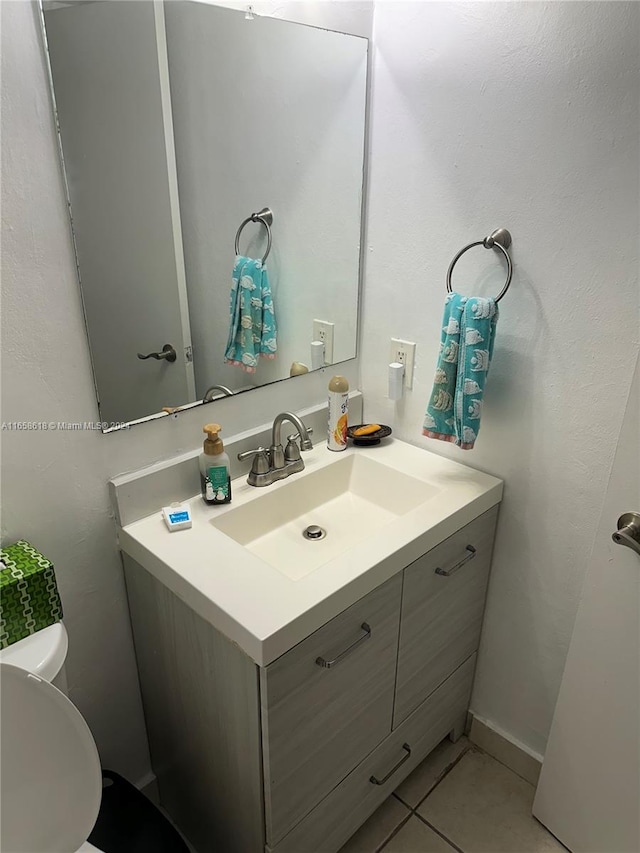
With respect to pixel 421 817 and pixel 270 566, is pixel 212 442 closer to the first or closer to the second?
pixel 270 566

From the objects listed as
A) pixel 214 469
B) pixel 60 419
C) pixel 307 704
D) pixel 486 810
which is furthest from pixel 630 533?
pixel 60 419

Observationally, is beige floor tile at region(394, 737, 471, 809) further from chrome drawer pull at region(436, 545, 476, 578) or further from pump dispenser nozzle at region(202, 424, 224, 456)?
pump dispenser nozzle at region(202, 424, 224, 456)

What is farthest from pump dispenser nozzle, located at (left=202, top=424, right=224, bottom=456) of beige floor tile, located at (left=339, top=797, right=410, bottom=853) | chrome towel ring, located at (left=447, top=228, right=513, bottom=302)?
beige floor tile, located at (left=339, top=797, right=410, bottom=853)

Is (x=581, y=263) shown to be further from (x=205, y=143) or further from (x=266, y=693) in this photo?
(x=266, y=693)

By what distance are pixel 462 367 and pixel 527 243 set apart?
288 millimetres

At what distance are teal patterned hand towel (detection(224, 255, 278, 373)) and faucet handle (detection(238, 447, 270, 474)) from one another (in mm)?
200

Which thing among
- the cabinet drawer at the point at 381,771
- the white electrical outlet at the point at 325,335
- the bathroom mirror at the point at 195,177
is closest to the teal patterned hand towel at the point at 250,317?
the bathroom mirror at the point at 195,177

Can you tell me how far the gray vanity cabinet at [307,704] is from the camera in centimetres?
112

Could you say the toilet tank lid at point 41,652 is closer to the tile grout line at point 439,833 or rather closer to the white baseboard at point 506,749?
the tile grout line at point 439,833

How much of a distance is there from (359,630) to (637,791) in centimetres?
73

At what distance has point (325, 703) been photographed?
1.19 m

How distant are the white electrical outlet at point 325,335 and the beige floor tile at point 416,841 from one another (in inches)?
49.0

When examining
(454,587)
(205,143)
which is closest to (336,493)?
(454,587)

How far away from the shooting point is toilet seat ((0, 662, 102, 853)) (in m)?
0.93
